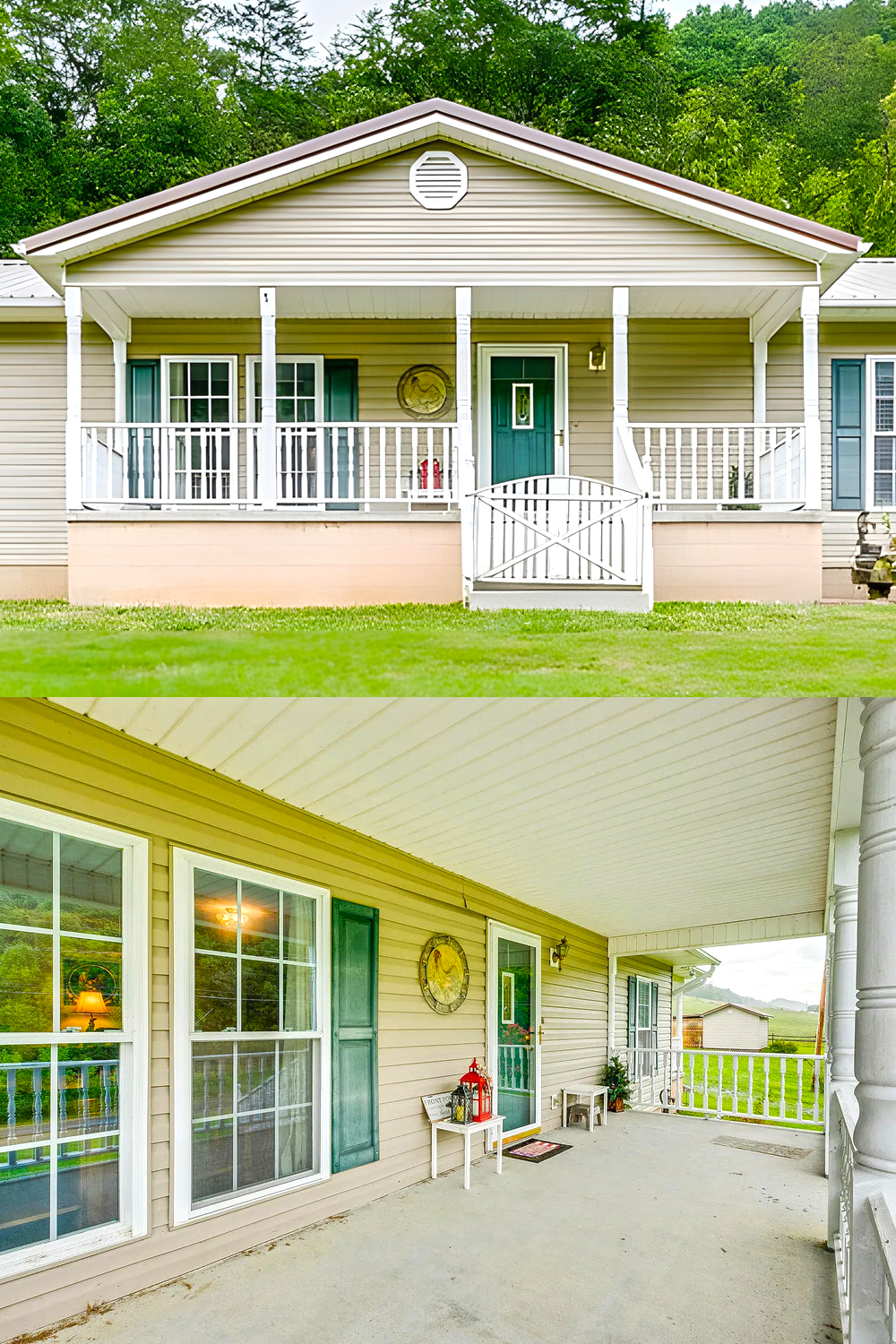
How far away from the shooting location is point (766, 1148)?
348 inches

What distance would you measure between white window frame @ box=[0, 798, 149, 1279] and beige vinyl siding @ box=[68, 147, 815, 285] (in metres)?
5.55

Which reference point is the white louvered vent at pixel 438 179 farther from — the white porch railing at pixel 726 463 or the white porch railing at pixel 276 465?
the white porch railing at pixel 726 463

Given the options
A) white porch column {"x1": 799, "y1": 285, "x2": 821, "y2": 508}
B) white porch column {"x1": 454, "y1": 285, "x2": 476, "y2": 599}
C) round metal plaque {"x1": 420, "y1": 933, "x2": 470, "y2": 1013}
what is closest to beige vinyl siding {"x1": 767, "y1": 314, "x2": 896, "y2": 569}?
white porch column {"x1": 799, "y1": 285, "x2": 821, "y2": 508}

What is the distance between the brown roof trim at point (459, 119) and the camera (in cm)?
807

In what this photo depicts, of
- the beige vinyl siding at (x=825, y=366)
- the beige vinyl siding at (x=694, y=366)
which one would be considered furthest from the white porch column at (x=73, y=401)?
the beige vinyl siding at (x=825, y=366)

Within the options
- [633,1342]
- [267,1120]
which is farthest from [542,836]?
[633,1342]

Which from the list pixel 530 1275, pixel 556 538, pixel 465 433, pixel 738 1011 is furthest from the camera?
pixel 738 1011

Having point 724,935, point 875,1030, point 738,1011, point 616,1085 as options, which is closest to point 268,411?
point 724,935

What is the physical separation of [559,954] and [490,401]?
16.3ft

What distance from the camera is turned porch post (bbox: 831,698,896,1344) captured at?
274 centimetres

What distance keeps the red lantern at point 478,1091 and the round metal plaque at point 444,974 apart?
430 mm

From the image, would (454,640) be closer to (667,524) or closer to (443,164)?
(667,524)

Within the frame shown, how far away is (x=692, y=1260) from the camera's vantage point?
5207mm

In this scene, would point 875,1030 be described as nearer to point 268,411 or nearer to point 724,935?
point 268,411
